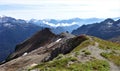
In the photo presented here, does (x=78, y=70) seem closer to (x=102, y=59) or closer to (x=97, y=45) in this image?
(x=102, y=59)

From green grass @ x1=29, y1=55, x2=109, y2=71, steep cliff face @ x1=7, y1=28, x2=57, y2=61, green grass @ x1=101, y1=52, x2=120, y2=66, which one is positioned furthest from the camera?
steep cliff face @ x1=7, y1=28, x2=57, y2=61

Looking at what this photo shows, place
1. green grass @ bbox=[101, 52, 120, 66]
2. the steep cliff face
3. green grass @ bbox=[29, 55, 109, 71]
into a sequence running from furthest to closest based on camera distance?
the steep cliff face
green grass @ bbox=[101, 52, 120, 66]
green grass @ bbox=[29, 55, 109, 71]

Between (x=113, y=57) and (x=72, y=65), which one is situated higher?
(x=72, y=65)

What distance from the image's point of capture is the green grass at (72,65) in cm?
3544

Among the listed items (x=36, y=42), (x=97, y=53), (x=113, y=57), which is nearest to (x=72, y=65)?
(x=97, y=53)

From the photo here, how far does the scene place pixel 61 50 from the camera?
71062 mm

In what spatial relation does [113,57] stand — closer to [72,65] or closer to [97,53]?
[97,53]

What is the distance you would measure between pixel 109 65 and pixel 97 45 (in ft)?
39.5

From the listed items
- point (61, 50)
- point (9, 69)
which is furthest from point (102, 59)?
point (9, 69)

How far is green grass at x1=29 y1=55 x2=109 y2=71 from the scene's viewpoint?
35.4m

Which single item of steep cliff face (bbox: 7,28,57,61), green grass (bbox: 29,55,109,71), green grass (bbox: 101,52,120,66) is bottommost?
steep cliff face (bbox: 7,28,57,61)

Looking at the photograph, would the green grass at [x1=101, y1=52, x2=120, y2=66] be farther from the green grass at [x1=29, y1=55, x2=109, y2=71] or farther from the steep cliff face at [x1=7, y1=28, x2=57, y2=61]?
the steep cliff face at [x1=7, y1=28, x2=57, y2=61]

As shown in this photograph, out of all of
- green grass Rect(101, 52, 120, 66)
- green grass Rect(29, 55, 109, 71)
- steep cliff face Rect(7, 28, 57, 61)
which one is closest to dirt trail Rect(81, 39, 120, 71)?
green grass Rect(101, 52, 120, 66)

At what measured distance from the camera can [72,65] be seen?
3703 cm
